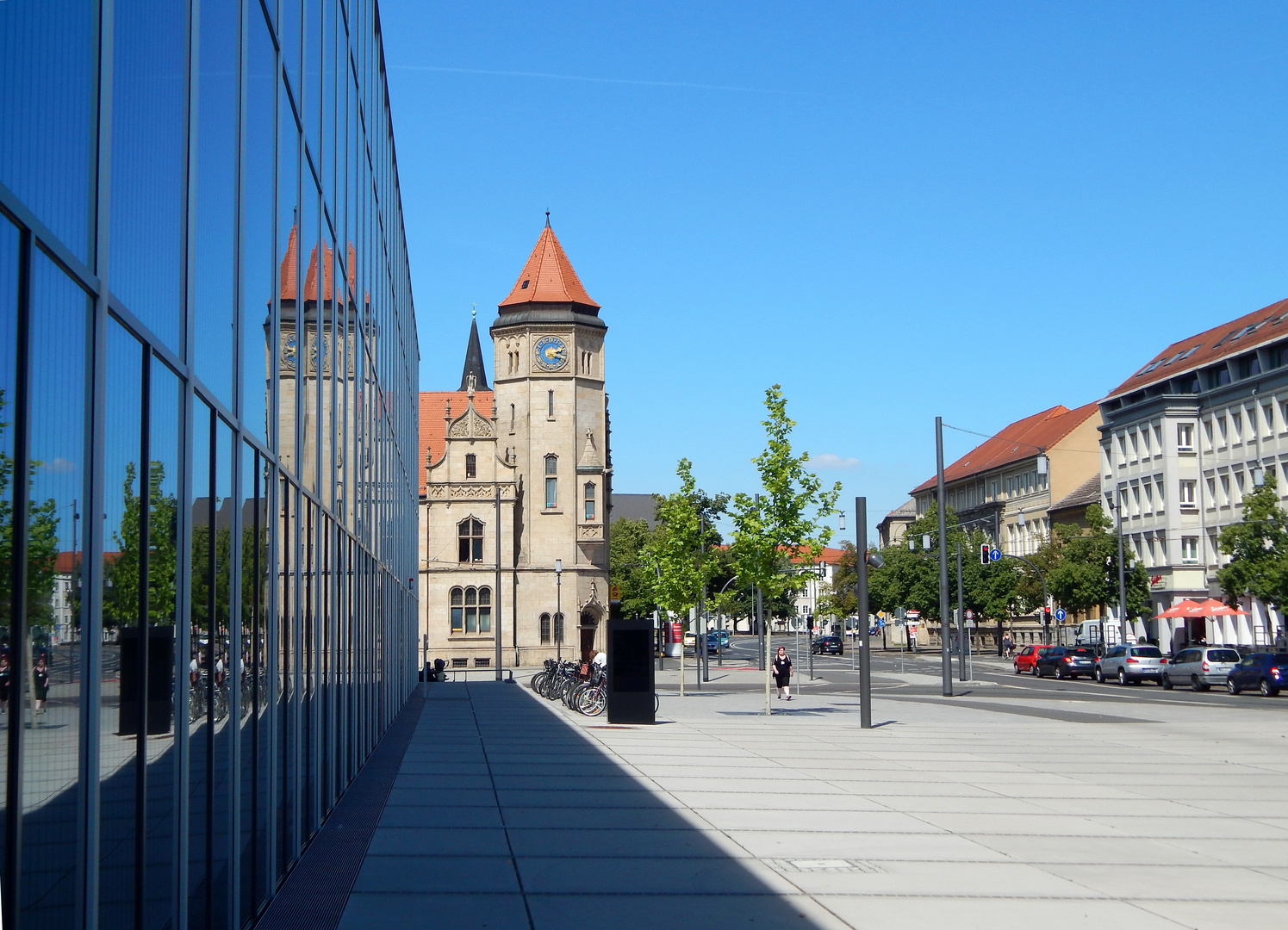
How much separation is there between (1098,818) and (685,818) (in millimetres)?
3887

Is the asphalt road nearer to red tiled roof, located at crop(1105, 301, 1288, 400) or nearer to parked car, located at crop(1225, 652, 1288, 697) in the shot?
parked car, located at crop(1225, 652, 1288, 697)

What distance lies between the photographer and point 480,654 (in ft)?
253

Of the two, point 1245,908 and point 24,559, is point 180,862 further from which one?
point 1245,908

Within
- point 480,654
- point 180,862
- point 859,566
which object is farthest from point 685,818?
point 480,654

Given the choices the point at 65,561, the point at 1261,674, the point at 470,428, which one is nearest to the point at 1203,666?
the point at 1261,674

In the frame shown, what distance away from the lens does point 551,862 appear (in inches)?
425

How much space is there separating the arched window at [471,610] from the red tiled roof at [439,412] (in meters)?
15.0

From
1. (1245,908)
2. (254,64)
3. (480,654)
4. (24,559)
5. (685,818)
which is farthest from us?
(480,654)

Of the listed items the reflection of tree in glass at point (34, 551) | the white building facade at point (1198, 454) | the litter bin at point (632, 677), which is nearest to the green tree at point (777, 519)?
the litter bin at point (632, 677)

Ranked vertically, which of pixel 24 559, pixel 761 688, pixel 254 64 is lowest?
pixel 761 688

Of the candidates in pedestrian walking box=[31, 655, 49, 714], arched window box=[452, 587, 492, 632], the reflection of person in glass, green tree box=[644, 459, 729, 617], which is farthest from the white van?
the reflection of person in glass

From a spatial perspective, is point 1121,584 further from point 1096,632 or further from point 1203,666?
point 1096,632

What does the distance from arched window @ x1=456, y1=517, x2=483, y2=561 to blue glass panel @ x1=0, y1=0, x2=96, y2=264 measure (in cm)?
7498

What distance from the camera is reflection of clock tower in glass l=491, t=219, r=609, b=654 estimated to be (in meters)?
79.6
